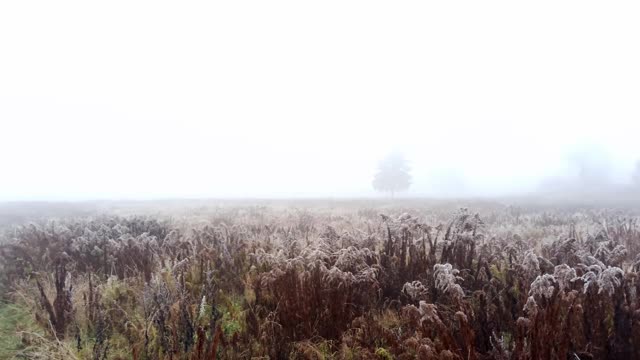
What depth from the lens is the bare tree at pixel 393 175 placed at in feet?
209

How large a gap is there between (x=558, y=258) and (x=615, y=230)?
520cm

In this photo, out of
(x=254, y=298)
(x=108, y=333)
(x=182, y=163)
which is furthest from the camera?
(x=182, y=163)

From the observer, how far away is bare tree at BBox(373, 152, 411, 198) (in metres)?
63.7

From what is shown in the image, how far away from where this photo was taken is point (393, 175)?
64.0 metres

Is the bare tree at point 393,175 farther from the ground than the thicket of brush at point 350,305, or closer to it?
farther from the ground

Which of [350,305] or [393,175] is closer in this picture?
[350,305]

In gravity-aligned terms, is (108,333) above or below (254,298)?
below

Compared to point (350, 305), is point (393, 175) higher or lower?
higher

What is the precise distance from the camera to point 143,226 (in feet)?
34.8

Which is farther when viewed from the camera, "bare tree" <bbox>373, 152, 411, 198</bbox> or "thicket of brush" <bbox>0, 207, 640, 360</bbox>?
"bare tree" <bbox>373, 152, 411, 198</bbox>

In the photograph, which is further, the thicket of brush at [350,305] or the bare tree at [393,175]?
the bare tree at [393,175]

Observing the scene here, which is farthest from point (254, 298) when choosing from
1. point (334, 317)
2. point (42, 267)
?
point (42, 267)

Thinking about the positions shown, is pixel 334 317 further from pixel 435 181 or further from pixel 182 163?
pixel 182 163

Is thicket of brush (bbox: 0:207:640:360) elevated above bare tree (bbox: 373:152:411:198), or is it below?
below
